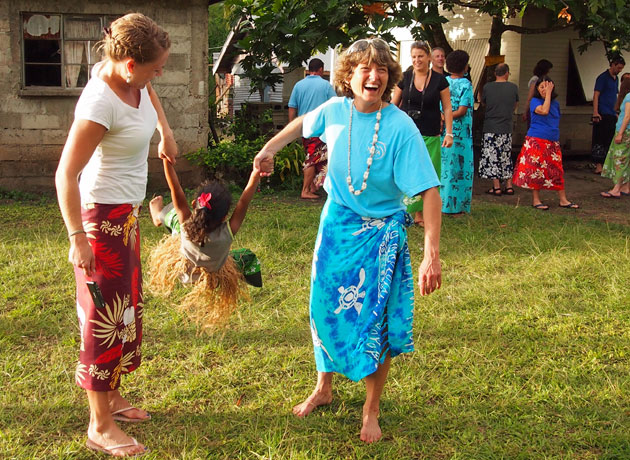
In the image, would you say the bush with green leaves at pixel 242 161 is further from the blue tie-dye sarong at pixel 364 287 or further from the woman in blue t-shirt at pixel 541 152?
the blue tie-dye sarong at pixel 364 287

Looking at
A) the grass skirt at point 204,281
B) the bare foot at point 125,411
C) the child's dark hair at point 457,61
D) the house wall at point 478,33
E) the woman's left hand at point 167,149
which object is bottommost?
the bare foot at point 125,411

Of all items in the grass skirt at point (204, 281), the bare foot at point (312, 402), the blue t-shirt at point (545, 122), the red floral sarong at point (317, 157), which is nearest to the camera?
the bare foot at point (312, 402)

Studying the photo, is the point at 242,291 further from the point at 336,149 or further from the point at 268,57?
the point at 268,57

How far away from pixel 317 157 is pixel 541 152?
115 inches

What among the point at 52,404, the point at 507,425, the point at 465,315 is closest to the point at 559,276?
the point at 465,315

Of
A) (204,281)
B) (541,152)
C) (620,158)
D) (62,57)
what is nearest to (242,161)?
(62,57)

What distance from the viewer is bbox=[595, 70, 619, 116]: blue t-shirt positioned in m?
11.8

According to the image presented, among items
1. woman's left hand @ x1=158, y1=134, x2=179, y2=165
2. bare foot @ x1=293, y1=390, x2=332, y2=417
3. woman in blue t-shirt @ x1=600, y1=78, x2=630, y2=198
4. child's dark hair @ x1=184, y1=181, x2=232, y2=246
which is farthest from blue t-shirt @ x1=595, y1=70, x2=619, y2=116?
woman's left hand @ x1=158, y1=134, x2=179, y2=165

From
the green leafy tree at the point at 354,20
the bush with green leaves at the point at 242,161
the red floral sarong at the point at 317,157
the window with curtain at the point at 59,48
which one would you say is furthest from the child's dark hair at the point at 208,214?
the window with curtain at the point at 59,48

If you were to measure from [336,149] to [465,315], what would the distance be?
2185 mm

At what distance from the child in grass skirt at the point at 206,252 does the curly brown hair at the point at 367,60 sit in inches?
24.6

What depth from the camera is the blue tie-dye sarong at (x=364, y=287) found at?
3.21m

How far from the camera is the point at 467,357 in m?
4.27

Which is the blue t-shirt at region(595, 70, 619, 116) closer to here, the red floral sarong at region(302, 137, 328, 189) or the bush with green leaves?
the bush with green leaves
